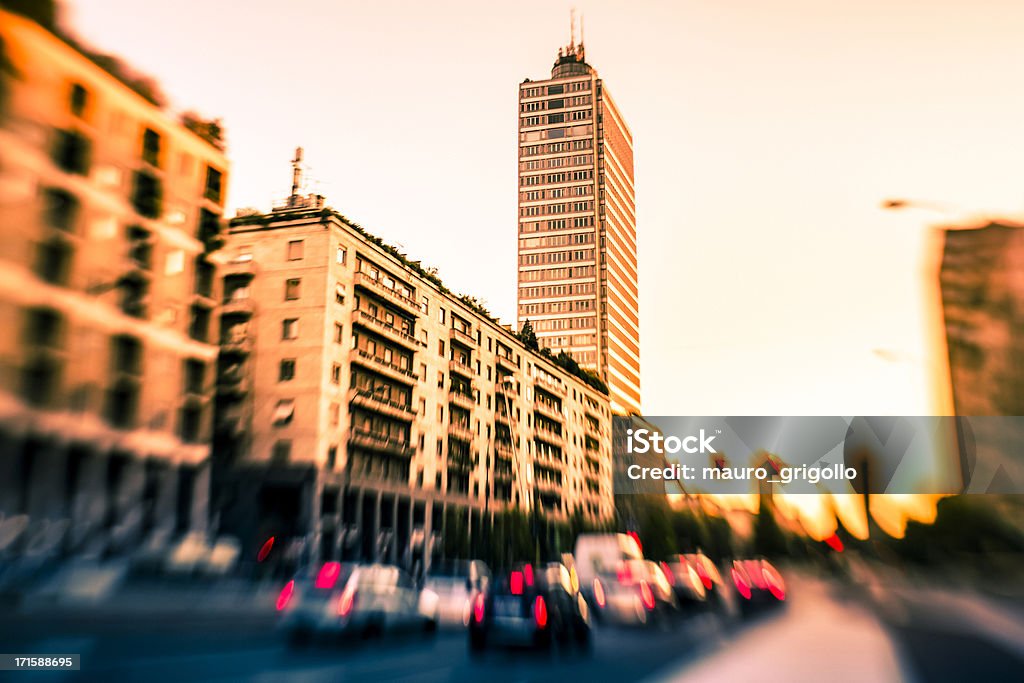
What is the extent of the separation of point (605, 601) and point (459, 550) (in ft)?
131

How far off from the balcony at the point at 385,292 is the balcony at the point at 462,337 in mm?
6283

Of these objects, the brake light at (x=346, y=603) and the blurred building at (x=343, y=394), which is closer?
the brake light at (x=346, y=603)

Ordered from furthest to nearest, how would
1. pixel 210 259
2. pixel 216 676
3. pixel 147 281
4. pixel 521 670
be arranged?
pixel 210 259, pixel 147 281, pixel 521 670, pixel 216 676

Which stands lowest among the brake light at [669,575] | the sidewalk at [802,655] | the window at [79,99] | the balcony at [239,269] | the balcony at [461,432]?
the sidewalk at [802,655]

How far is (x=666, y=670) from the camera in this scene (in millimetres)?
16531

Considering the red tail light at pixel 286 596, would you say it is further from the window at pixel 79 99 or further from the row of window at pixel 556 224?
the row of window at pixel 556 224

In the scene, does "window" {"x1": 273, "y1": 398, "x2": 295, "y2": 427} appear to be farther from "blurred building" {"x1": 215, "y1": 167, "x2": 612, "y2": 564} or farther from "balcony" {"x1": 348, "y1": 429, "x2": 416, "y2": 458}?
"balcony" {"x1": 348, "y1": 429, "x2": 416, "y2": 458}

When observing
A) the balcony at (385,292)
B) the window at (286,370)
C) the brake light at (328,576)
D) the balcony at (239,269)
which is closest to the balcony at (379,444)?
the window at (286,370)

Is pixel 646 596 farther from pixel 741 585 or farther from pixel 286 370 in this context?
pixel 286 370

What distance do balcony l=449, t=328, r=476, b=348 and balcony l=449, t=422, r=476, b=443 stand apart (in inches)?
258

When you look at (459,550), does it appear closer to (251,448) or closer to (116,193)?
(251,448)

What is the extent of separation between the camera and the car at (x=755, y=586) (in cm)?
3706

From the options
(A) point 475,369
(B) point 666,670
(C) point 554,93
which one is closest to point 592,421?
(A) point 475,369

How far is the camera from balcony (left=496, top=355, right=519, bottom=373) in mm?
88438
